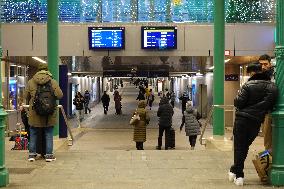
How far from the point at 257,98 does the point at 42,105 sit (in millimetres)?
3529

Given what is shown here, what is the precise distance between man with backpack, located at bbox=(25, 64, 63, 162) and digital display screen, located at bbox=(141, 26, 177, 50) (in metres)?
10.7

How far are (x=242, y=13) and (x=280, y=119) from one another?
46.8 ft

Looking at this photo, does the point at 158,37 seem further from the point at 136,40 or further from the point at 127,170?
the point at 127,170

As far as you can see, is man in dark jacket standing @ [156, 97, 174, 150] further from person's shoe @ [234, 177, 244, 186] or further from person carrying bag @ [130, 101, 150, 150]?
person's shoe @ [234, 177, 244, 186]

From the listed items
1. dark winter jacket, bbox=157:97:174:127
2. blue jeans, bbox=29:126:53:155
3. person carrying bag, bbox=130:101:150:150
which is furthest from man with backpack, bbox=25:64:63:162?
dark winter jacket, bbox=157:97:174:127

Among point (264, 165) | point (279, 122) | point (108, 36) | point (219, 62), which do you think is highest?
point (108, 36)

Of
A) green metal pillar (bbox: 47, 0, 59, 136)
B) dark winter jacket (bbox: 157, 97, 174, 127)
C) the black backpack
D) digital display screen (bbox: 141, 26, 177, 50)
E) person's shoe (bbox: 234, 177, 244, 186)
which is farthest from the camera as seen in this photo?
digital display screen (bbox: 141, 26, 177, 50)

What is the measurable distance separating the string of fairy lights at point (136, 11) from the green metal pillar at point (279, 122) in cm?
1362

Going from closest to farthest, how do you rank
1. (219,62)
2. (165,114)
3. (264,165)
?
(264,165) → (219,62) → (165,114)

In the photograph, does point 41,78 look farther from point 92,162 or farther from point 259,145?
point 259,145

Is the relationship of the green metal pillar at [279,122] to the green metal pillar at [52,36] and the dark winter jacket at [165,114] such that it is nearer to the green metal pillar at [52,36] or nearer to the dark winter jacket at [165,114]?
the green metal pillar at [52,36]

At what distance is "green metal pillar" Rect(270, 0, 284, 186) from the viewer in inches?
250

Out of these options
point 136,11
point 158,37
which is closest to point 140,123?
point 158,37

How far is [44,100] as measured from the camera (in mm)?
8477
